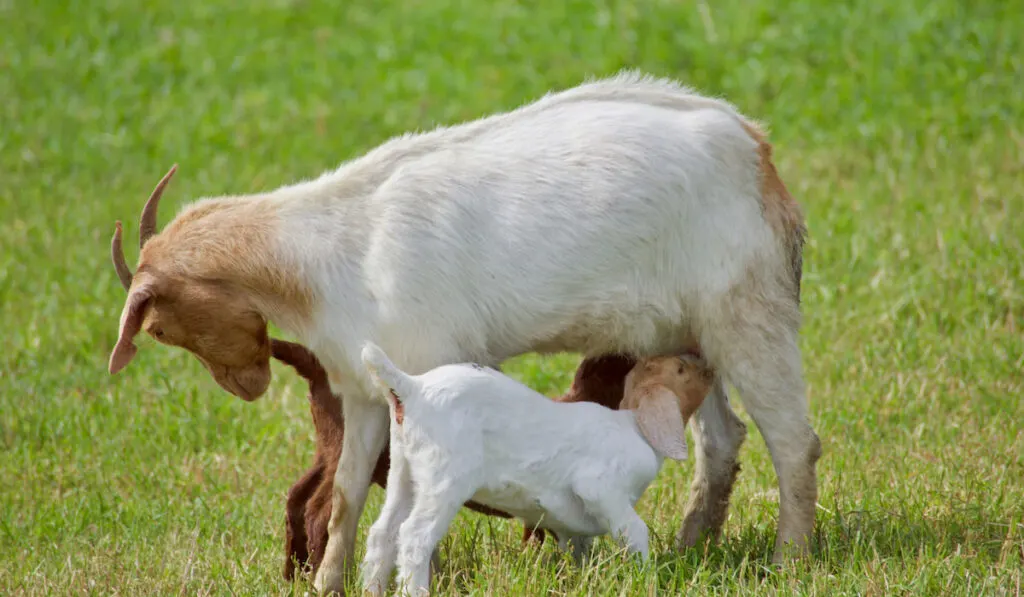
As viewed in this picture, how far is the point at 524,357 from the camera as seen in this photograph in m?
7.88

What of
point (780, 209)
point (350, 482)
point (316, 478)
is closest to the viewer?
point (350, 482)

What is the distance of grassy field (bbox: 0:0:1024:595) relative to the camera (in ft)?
17.6

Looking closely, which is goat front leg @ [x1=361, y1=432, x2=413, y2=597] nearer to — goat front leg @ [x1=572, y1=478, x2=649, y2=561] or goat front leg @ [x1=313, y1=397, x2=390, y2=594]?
goat front leg @ [x1=313, y1=397, x2=390, y2=594]

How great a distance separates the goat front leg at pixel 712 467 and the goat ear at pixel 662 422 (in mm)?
596

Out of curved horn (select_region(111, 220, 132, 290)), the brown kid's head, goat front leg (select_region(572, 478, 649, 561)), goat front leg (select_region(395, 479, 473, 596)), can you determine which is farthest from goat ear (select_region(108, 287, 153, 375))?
the brown kid's head

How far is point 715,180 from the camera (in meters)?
5.21

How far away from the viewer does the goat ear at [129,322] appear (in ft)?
16.1

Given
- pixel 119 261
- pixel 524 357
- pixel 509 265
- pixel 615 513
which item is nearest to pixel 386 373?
pixel 509 265

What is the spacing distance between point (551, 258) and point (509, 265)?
0.15 metres

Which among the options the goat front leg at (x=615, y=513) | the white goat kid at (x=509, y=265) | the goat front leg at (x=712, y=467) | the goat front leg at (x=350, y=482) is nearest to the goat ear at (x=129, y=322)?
the white goat kid at (x=509, y=265)

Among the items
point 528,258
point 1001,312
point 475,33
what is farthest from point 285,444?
point 475,33

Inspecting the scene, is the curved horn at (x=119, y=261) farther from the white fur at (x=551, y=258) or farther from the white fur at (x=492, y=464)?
the white fur at (x=492, y=464)

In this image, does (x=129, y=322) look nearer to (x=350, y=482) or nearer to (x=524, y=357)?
(x=350, y=482)

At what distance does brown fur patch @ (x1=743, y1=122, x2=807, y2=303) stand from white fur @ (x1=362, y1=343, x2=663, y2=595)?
0.92 m
